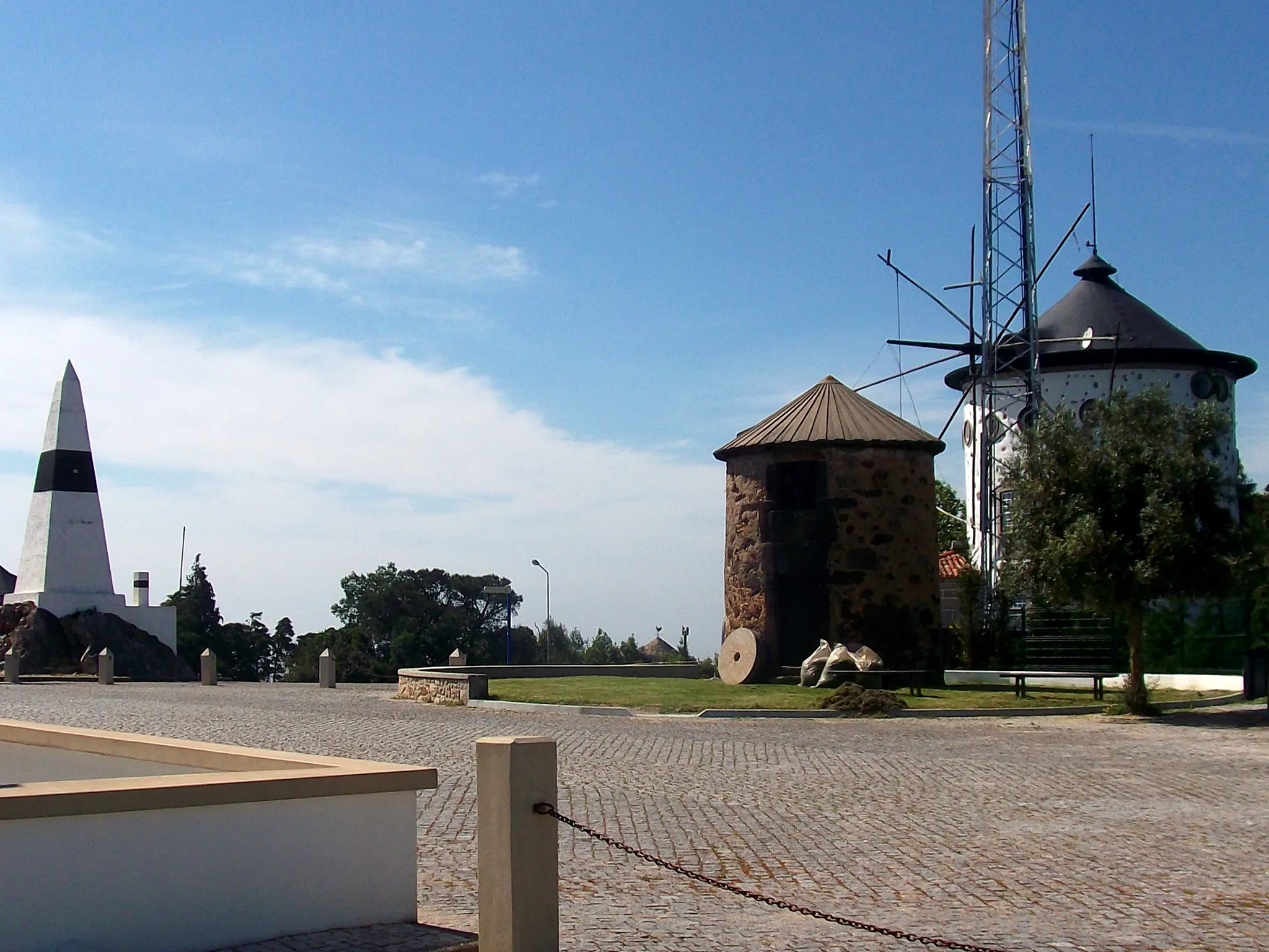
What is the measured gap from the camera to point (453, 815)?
11203 millimetres

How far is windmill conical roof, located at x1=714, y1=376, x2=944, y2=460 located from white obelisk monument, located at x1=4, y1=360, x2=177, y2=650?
2494cm

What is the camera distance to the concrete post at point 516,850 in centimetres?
627

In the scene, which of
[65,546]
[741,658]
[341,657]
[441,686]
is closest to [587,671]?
[741,658]

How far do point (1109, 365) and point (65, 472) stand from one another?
120 ft

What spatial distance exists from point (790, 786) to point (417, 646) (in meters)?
62.5

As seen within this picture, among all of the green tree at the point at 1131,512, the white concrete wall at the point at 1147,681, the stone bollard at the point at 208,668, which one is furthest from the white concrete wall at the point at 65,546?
the green tree at the point at 1131,512

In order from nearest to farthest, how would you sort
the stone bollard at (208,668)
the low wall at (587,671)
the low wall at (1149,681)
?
1. the low wall at (1149,681)
2. the low wall at (587,671)
3. the stone bollard at (208,668)

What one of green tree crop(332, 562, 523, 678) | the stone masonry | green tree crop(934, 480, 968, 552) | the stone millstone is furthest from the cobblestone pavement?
green tree crop(332, 562, 523, 678)

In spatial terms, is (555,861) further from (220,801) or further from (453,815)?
(453,815)

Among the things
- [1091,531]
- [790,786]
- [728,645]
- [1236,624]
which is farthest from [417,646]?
[790,786]

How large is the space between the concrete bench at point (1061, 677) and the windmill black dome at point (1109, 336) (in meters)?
21.1

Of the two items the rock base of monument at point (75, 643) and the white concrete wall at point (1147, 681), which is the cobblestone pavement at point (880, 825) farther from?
the rock base of monument at point (75, 643)

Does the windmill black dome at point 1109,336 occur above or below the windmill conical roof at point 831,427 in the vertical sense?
above

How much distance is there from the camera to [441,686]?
26.0 metres
